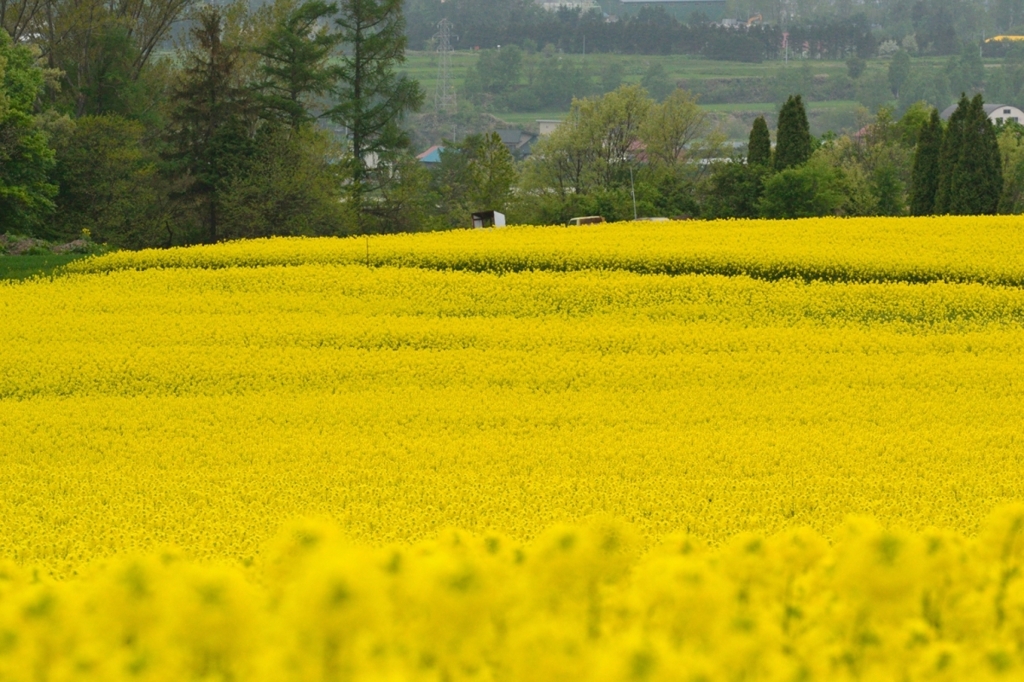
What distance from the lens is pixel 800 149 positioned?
145ft

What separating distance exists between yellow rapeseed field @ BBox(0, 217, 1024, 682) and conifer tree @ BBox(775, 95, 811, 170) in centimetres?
1649

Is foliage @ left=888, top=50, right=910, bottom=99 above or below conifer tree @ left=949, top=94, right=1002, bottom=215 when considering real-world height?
above

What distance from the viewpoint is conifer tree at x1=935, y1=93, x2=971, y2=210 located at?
40438 mm

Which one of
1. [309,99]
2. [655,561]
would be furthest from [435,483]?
[309,99]

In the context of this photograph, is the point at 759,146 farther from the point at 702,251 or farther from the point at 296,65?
the point at 702,251

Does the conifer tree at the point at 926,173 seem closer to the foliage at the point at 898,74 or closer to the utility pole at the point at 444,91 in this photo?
the utility pole at the point at 444,91

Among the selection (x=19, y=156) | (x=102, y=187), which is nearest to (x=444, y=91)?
(x=102, y=187)

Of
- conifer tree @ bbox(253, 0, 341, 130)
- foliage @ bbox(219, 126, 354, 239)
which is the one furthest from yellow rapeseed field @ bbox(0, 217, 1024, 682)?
conifer tree @ bbox(253, 0, 341, 130)

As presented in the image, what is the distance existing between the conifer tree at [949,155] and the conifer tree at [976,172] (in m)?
0.19

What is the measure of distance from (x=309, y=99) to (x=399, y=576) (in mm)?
62999

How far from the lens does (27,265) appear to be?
27047mm

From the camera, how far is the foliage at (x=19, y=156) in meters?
Result: 38.9

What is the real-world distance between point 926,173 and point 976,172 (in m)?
2.17

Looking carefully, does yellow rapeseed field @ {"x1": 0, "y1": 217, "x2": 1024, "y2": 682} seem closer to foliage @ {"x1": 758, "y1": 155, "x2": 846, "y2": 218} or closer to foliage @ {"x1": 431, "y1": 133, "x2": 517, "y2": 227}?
foliage @ {"x1": 758, "y1": 155, "x2": 846, "y2": 218}
